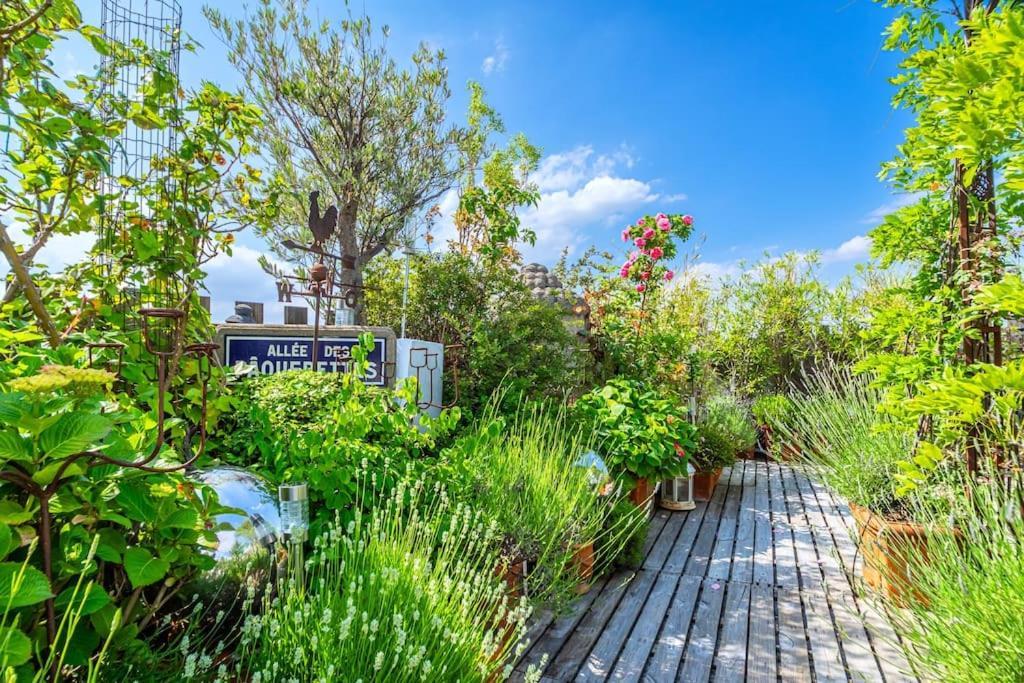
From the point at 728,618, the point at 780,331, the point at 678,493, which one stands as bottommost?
the point at 728,618

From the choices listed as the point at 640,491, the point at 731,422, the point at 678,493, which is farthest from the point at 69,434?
the point at 731,422

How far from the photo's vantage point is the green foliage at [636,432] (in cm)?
332

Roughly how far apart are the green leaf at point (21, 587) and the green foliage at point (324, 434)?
950mm

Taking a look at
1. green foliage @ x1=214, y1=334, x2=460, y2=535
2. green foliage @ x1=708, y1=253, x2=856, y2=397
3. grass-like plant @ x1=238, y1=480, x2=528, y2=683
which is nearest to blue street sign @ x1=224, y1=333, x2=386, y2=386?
green foliage @ x1=214, y1=334, x2=460, y2=535

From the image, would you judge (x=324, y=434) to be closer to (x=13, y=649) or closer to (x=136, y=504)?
(x=136, y=504)

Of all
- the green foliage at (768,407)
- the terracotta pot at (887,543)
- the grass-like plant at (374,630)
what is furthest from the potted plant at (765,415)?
the grass-like plant at (374,630)

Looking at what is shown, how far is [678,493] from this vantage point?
3986 millimetres

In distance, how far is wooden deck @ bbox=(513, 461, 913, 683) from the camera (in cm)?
192

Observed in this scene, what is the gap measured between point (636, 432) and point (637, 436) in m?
0.03

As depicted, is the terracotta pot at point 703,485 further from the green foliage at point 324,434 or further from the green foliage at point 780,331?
the green foliage at point 780,331

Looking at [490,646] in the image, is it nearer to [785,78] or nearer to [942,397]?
[942,397]

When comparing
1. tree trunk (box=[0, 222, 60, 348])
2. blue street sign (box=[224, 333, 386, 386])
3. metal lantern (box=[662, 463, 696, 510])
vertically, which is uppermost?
tree trunk (box=[0, 222, 60, 348])

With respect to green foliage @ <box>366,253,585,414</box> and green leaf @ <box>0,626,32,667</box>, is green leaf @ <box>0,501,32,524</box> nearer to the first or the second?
green leaf @ <box>0,626,32,667</box>

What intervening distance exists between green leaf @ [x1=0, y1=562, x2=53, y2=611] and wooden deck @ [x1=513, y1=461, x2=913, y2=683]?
159 centimetres
